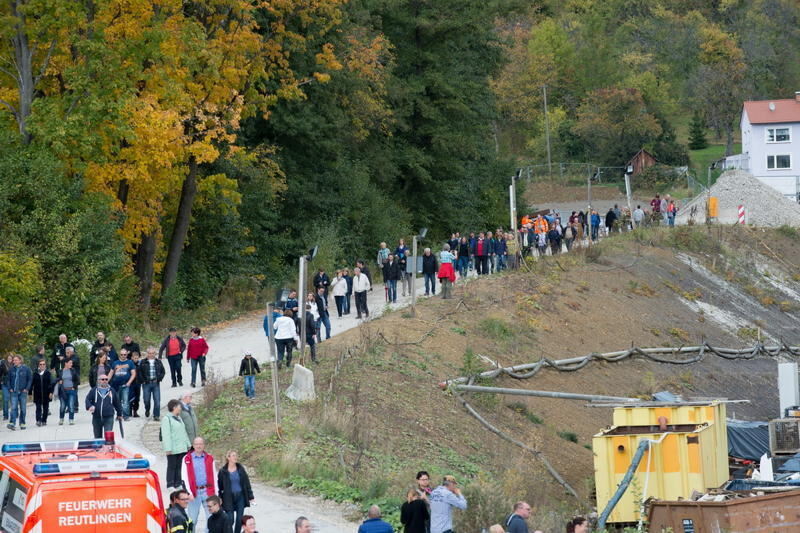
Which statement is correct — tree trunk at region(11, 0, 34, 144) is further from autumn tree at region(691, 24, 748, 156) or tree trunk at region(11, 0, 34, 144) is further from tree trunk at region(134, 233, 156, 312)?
autumn tree at region(691, 24, 748, 156)

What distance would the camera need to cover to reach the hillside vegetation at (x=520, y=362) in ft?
76.2

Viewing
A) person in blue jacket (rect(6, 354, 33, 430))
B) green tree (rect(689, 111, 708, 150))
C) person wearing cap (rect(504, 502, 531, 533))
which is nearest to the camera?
person wearing cap (rect(504, 502, 531, 533))

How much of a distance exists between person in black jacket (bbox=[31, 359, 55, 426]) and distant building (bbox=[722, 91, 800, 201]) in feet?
234

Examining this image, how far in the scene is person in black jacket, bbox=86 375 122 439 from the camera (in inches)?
884

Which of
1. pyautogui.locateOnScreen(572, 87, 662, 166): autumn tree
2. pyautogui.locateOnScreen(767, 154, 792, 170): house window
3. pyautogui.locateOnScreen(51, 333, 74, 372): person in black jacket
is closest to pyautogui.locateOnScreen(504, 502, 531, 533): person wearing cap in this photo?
pyautogui.locateOnScreen(51, 333, 74, 372): person in black jacket

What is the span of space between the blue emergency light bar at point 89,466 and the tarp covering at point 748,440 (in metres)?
17.5

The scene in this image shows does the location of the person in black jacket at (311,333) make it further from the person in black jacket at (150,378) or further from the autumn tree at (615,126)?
the autumn tree at (615,126)

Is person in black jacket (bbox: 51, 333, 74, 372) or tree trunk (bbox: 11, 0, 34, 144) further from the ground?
tree trunk (bbox: 11, 0, 34, 144)

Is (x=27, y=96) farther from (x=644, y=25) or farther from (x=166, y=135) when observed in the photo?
(x=644, y=25)

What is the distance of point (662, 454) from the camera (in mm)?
23344

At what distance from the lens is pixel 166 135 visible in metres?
38.5

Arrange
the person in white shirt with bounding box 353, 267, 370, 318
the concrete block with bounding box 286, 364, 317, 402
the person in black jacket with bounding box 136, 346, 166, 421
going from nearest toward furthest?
the person in black jacket with bounding box 136, 346, 166, 421, the concrete block with bounding box 286, 364, 317, 402, the person in white shirt with bounding box 353, 267, 370, 318

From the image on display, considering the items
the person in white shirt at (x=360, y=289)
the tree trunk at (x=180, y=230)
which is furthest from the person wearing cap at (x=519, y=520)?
the tree trunk at (x=180, y=230)

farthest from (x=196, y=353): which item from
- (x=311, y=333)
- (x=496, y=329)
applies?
(x=496, y=329)
